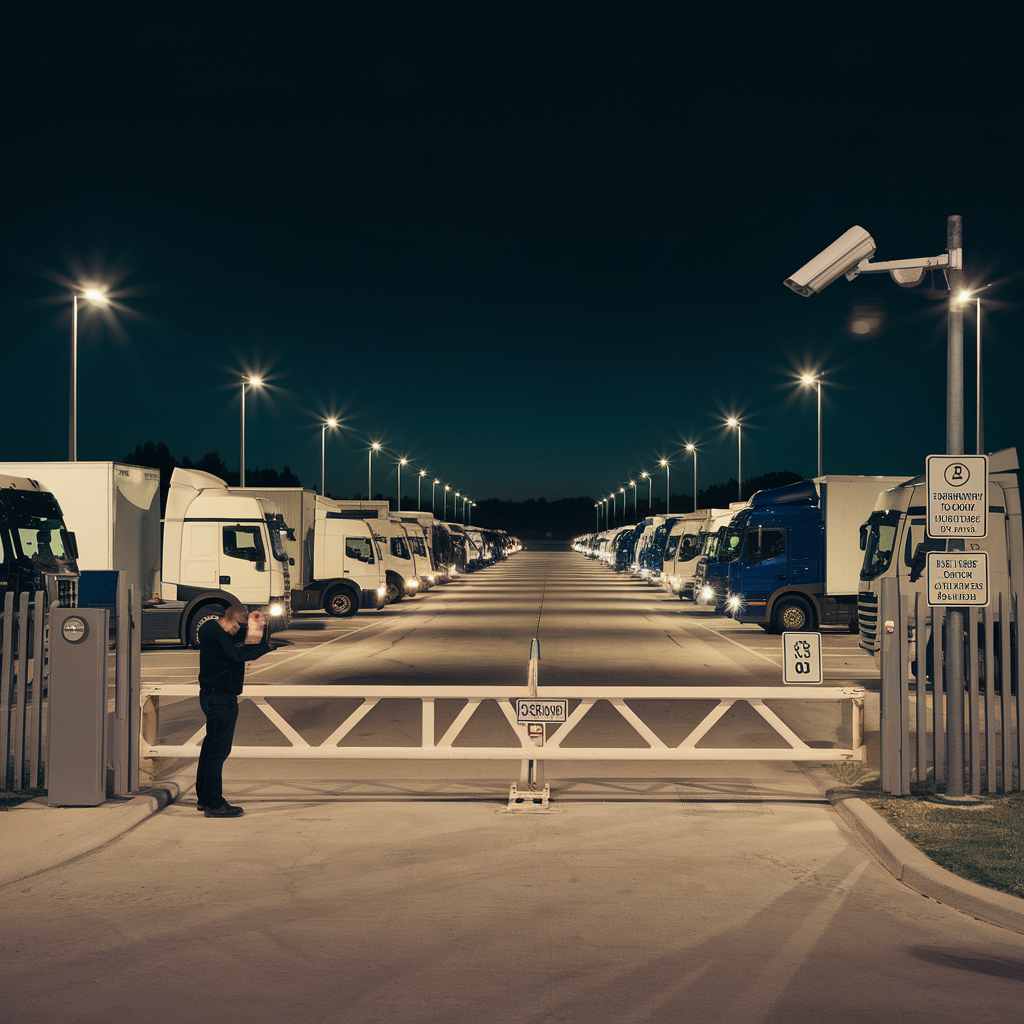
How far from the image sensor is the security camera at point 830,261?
28.8 ft

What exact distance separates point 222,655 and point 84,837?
156cm

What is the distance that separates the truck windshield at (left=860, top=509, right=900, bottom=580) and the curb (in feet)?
49.3

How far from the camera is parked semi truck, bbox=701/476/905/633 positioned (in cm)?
2386

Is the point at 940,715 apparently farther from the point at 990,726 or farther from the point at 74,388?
the point at 74,388

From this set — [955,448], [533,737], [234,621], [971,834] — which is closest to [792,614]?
[955,448]

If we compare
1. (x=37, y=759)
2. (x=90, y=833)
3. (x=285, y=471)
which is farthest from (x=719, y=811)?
(x=285, y=471)

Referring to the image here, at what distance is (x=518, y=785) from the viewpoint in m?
8.37

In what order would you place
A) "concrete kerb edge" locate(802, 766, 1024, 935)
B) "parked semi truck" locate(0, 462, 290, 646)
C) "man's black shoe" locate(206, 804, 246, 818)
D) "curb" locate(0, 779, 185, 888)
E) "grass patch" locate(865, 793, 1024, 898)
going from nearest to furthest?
"concrete kerb edge" locate(802, 766, 1024, 935) → "grass patch" locate(865, 793, 1024, 898) → "curb" locate(0, 779, 185, 888) → "man's black shoe" locate(206, 804, 246, 818) → "parked semi truck" locate(0, 462, 290, 646)

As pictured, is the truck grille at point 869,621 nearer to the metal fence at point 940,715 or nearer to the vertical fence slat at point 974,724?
the metal fence at point 940,715

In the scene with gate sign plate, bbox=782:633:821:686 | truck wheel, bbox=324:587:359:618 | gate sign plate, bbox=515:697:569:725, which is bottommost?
truck wheel, bbox=324:587:359:618

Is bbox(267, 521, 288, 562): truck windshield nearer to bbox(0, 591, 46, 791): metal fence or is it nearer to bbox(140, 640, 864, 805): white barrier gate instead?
bbox(140, 640, 864, 805): white barrier gate

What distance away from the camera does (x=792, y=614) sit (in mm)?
24812

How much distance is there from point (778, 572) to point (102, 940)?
2143 centimetres

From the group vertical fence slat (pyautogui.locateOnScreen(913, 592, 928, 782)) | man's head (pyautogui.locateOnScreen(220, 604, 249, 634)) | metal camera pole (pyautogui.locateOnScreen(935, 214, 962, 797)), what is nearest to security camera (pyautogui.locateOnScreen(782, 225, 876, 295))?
metal camera pole (pyautogui.locateOnScreen(935, 214, 962, 797))
